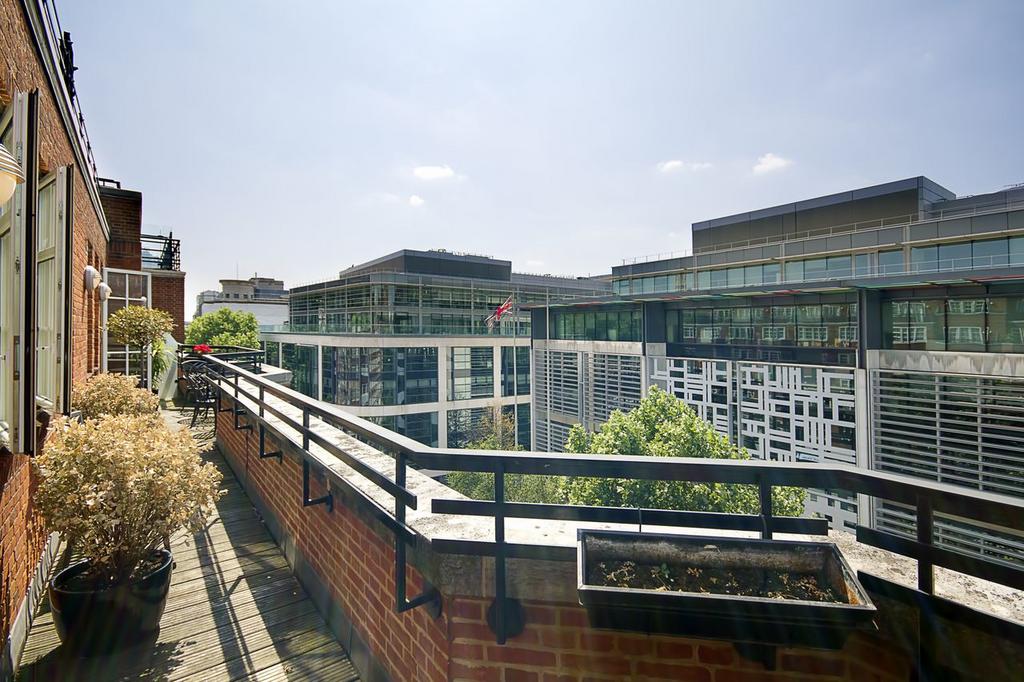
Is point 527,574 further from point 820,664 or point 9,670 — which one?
point 9,670

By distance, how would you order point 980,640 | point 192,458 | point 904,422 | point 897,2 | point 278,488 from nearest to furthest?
point 980,640 → point 192,458 → point 278,488 → point 897,2 → point 904,422

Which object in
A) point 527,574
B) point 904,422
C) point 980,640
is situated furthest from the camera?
point 904,422

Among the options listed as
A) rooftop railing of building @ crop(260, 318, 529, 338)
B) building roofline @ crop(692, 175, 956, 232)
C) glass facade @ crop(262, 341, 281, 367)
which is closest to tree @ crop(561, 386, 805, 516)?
rooftop railing of building @ crop(260, 318, 529, 338)

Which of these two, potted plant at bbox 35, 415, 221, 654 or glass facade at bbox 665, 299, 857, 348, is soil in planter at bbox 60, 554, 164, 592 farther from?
glass facade at bbox 665, 299, 857, 348

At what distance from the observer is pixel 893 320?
14.8 m

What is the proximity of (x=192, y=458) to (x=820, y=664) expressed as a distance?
3.93 m

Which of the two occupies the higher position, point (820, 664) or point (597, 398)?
point (820, 664)

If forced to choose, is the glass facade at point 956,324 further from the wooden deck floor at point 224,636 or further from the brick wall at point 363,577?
the wooden deck floor at point 224,636

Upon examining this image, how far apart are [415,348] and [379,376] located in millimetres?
3437

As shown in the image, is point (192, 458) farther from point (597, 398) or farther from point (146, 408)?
point (597, 398)

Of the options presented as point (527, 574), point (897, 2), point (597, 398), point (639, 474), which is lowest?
point (597, 398)

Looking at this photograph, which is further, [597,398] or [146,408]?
[597,398]

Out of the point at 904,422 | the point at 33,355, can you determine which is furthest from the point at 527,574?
the point at 904,422

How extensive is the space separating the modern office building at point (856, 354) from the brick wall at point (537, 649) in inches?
522
